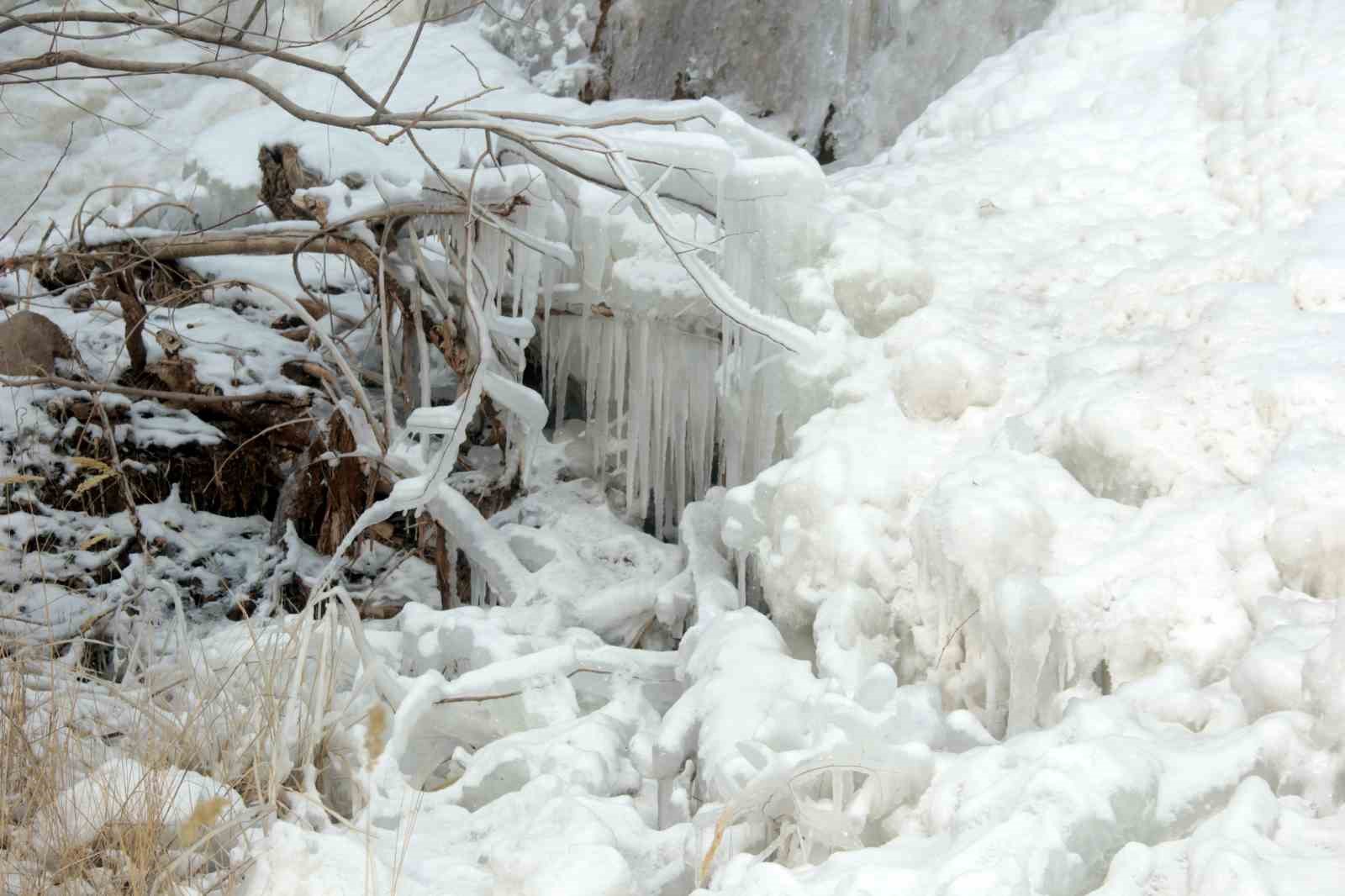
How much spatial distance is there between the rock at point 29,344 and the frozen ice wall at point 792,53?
2.62 metres

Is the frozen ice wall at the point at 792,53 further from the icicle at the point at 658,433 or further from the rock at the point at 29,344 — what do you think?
the rock at the point at 29,344

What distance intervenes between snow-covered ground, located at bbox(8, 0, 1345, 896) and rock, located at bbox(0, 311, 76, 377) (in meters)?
2.37

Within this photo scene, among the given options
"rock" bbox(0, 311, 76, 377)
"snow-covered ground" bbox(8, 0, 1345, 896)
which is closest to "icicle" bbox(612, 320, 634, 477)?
"snow-covered ground" bbox(8, 0, 1345, 896)

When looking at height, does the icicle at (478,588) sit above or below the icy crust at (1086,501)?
below

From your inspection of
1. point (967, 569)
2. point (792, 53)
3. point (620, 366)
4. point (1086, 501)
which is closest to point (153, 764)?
point (967, 569)

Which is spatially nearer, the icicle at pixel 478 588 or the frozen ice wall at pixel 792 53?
the icicle at pixel 478 588

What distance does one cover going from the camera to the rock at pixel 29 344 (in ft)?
17.2

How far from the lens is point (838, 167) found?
17.1ft

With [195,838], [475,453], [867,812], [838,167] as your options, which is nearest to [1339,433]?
[867,812]

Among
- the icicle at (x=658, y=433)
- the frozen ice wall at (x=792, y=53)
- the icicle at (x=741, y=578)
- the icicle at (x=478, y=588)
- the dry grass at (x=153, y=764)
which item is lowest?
the icicle at (x=478, y=588)

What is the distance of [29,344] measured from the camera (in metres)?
5.34

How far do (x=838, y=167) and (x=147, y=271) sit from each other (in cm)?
318

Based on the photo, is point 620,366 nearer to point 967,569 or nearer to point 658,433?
point 658,433

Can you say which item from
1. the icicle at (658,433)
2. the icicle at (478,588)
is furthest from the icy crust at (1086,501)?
the icicle at (478,588)
